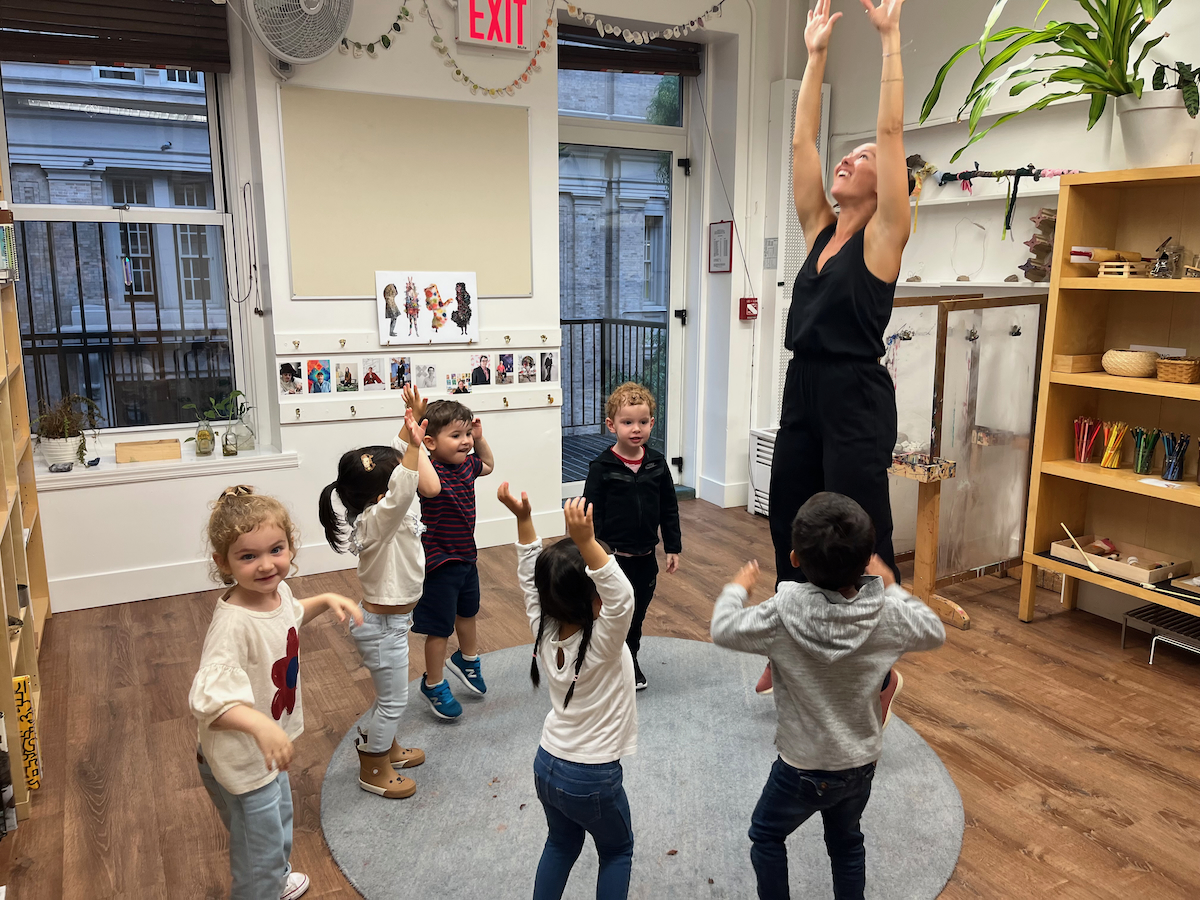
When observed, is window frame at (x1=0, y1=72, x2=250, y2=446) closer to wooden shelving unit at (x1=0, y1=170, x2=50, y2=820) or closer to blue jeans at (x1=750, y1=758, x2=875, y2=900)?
wooden shelving unit at (x1=0, y1=170, x2=50, y2=820)

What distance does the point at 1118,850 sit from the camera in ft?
6.73

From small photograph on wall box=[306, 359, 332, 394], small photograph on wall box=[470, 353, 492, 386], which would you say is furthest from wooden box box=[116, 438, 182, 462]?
small photograph on wall box=[470, 353, 492, 386]

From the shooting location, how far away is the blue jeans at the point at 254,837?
1532 millimetres

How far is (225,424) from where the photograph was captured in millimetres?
4062

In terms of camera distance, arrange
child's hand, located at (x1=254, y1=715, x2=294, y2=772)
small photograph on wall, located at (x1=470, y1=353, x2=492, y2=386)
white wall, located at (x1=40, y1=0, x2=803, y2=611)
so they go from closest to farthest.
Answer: child's hand, located at (x1=254, y1=715, x2=294, y2=772) → white wall, located at (x1=40, y1=0, x2=803, y2=611) → small photograph on wall, located at (x1=470, y1=353, x2=492, y2=386)

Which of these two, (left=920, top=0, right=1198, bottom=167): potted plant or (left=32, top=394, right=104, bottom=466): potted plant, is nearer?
(left=920, top=0, right=1198, bottom=167): potted plant

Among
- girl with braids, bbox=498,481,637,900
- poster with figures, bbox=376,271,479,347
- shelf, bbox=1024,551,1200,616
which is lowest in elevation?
shelf, bbox=1024,551,1200,616

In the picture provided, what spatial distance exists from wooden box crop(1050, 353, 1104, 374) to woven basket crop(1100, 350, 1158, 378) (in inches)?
4.4

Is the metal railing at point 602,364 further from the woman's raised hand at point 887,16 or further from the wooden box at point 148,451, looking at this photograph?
the woman's raised hand at point 887,16

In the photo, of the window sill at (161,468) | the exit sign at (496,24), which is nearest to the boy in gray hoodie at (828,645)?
the window sill at (161,468)

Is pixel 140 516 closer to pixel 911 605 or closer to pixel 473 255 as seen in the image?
pixel 473 255

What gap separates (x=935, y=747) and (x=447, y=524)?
1511mm

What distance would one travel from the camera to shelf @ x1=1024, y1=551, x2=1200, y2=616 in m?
2.89

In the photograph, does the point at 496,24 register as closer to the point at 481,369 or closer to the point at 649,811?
the point at 481,369
